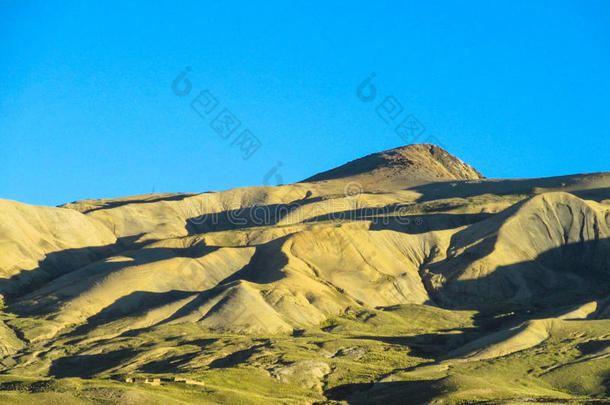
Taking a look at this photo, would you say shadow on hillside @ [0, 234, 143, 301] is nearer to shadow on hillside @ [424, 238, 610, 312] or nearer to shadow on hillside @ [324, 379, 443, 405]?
shadow on hillside @ [424, 238, 610, 312]

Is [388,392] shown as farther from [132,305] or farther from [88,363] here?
[132,305]

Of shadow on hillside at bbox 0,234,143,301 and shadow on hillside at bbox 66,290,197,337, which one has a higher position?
shadow on hillside at bbox 0,234,143,301

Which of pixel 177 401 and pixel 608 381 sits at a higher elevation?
pixel 177 401

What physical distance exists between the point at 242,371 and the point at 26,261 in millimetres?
72598

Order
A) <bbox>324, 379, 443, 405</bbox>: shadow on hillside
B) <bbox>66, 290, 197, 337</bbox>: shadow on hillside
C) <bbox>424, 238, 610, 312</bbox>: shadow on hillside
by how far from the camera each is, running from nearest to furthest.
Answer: <bbox>324, 379, 443, 405</bbox>: shadow on hillside < <bbox>66, 290, 197, 337</bbox>: shadow on hillside < <bbox>424, 238, 610, 312</bbox>: shadow on hillside

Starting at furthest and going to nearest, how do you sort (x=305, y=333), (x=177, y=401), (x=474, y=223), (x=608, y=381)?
1. (x=474, y=223)
2. (x=305, y=333)
3. (x=608, y=381)
4. (x=177, y=401)

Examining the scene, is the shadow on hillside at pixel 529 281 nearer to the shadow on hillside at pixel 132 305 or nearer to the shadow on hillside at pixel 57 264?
the shadow on hillside at pixel 132 305

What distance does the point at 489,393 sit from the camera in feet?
281

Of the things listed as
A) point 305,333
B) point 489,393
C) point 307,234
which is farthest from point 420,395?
point 307,234

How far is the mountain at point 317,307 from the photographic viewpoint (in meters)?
93.6

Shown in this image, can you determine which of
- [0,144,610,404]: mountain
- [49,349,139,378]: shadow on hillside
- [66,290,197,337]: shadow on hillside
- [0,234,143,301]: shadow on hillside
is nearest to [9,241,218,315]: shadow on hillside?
[0,234,143,301]: shadow on hillside

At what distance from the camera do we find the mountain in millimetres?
93625

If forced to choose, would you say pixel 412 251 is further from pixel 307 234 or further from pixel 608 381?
pixel 608 381

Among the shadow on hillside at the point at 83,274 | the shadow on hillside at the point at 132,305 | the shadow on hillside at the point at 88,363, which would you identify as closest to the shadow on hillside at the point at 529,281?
the shadow on hillside at the point at 83,274
